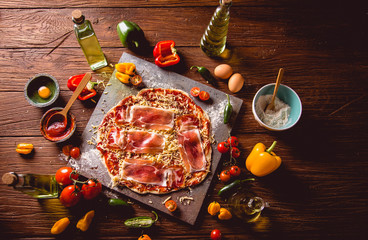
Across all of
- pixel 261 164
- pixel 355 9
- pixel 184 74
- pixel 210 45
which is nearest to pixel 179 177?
pixel 261 164

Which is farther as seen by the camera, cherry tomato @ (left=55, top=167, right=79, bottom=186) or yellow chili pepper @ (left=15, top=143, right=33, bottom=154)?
yellow chili pepper @ (left=15, top=143, right=33, bottom=154)

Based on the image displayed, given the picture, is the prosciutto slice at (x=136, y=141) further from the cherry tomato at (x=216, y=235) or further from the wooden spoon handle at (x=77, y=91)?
the cherry tomato at (x=216, y=235)

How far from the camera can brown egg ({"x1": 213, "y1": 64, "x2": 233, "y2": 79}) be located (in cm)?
291

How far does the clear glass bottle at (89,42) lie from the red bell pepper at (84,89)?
0.66 ft

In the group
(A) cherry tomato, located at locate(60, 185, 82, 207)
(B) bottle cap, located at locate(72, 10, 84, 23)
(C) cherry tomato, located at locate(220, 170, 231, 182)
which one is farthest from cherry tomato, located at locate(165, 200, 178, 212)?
(B) bottle cap, located at locate(72, 10, 84, 23)

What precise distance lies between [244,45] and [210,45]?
43 cm

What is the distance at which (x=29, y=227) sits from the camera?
2.75 m

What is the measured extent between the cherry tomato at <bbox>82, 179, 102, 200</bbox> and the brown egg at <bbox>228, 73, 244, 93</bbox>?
166 centimetres

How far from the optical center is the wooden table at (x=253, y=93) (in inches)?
109

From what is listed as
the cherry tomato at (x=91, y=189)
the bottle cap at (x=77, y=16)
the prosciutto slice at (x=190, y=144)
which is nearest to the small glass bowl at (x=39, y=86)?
the bottle cap at (x=77, y=16)

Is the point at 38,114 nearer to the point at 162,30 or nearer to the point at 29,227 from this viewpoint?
the point at 29,227

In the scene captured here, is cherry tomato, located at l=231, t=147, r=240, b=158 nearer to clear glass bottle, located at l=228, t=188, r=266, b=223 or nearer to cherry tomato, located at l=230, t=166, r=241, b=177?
cherry tomato, located at l=230, t=166, r=241, b=177

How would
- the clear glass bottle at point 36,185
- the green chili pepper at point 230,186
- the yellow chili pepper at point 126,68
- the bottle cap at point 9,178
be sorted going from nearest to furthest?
the bottle cap at point 9,178
the clear glass bottle at point 36,185
the green chili pepper at point 230,186
the yellow chili pepper at point 126,68

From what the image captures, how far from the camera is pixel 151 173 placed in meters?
A: 2.80
